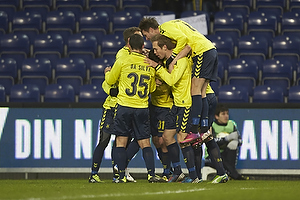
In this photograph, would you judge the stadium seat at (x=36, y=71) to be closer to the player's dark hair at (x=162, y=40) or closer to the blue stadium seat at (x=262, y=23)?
the blue stadium seat at (x=262, y=23)

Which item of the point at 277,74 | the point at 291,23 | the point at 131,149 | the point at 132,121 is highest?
the point at 291,23

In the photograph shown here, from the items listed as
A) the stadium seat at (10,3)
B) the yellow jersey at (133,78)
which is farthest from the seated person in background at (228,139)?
the stadium seat at (10,3)

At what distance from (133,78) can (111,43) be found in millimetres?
5799

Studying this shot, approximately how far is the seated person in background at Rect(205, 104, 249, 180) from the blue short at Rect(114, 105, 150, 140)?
2329 mm

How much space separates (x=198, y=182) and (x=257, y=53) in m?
5.77

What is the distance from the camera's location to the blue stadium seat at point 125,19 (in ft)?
43.4

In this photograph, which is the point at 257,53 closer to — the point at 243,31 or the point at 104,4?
the point at 243,31

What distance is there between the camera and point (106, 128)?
300 inches

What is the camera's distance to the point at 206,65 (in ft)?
23.4

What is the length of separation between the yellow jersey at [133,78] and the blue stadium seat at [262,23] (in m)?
6.42

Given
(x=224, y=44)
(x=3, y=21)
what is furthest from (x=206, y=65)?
(x=3, y=21)

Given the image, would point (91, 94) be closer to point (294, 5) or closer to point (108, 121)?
point (108, 121)

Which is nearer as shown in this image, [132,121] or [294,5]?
[132,121]

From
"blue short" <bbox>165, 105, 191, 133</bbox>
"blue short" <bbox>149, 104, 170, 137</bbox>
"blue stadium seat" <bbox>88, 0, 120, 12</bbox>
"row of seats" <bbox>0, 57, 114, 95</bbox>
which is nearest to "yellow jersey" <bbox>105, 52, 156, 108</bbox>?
"blue short" <bbox>165, 105, 191, 133</bbox>
